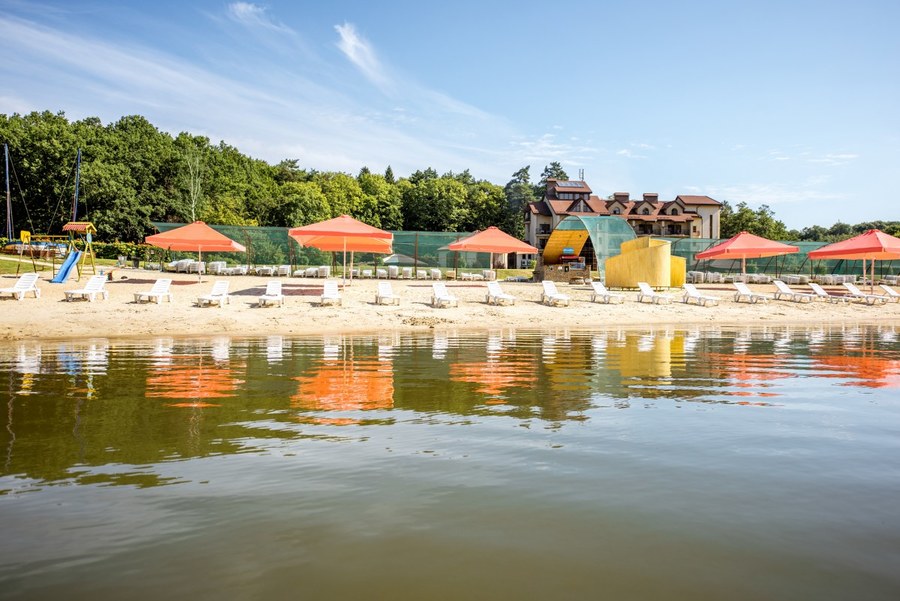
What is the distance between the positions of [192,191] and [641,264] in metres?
46.1

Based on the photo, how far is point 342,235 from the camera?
68.6ft

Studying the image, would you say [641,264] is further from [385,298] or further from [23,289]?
[23,289]

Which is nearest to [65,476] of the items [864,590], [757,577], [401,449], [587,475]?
[401,449]

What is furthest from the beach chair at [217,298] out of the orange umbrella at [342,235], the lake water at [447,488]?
the lake water at [447,488]

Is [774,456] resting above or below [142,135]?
below

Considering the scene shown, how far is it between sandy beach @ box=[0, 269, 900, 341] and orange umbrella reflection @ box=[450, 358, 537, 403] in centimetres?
728

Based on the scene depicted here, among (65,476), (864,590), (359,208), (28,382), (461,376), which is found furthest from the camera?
(359,208)

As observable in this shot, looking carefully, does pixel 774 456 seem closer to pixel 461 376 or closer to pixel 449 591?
pixel 449 591

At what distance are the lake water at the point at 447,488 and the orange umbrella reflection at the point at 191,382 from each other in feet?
0.20

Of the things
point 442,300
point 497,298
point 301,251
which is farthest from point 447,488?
point 301,251

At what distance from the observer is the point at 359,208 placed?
66.0m

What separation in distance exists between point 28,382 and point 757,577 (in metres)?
8.31

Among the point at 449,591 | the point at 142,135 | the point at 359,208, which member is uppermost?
the point at 142,135

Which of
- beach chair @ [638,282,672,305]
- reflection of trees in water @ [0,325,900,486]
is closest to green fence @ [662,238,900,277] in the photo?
beach chair @ [638,282,672,305]
